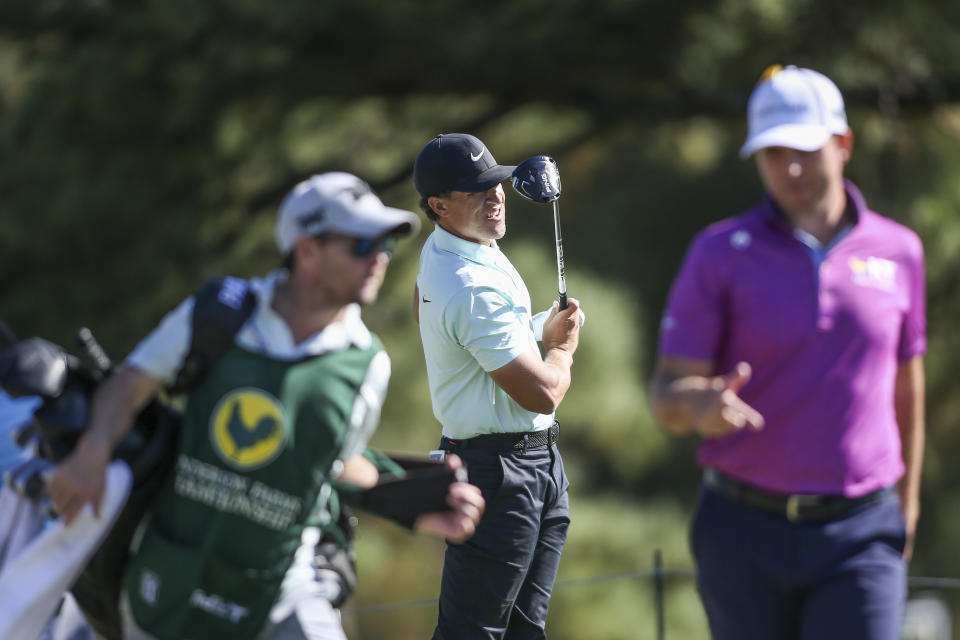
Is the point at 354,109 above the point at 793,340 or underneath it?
above

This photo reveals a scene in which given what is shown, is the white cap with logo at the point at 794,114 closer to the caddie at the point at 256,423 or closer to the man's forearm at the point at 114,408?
the caddie at the point at 256,423

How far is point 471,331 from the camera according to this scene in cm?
288

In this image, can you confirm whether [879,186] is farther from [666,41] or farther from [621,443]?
[621,443]

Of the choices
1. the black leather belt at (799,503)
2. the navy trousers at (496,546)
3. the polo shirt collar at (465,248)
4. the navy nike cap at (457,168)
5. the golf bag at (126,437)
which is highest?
the navy nike cap at (457,168)

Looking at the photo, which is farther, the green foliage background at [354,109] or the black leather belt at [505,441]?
the green foliage background at [354,109]

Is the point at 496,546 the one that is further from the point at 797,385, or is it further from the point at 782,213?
the point at 782,213

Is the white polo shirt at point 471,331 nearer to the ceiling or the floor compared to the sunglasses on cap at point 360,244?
nearer to the floor

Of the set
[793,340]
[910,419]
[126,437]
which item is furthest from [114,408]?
[910,419]

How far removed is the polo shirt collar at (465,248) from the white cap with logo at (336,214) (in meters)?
0.69

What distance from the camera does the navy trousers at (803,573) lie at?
2379 mm

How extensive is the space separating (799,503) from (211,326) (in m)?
1.10

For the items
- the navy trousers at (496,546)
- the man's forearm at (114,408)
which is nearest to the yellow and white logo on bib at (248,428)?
the man's forearm at (114,408)

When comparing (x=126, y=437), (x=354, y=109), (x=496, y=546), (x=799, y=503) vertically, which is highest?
(x=354, y=109)

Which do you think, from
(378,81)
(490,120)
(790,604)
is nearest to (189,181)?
(378,81)
